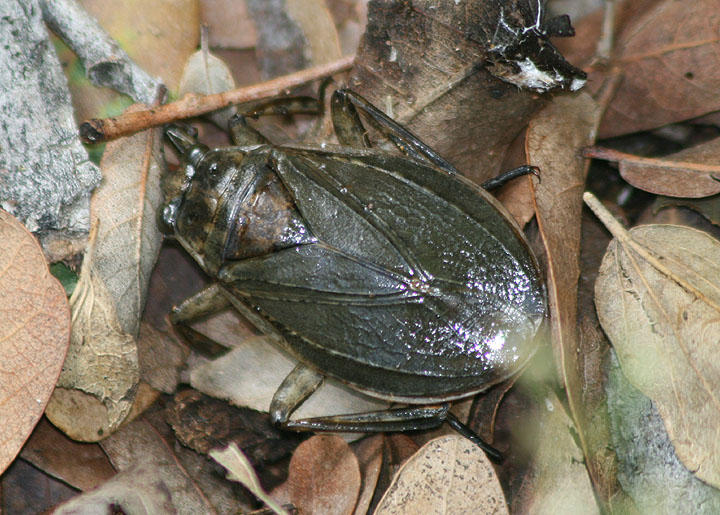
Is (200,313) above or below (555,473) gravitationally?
above

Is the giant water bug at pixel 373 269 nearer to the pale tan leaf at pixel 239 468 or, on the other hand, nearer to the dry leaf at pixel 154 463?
the pale tan leaf at pixel 239 468

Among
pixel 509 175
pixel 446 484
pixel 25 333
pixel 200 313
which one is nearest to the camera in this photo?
pixel 446 484

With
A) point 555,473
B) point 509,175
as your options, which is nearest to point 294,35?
point 509,175

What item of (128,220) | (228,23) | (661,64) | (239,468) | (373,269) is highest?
(228,23)

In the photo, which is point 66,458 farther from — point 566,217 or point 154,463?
point 566,217

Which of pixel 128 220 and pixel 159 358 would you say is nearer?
pixel 128 220

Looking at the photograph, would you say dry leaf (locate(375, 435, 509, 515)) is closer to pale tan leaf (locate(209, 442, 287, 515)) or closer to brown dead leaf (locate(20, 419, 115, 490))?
pale tan leaf (locate(209, 442, 287, 515))

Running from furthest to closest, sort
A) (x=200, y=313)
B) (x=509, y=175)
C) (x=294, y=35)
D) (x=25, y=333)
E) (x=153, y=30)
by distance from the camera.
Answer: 1. (x=294, y=35)
2. (x=153, y=30)
3. (x=200, y=313)
4. (x=509, y=175)
5. (x=25, y=333)

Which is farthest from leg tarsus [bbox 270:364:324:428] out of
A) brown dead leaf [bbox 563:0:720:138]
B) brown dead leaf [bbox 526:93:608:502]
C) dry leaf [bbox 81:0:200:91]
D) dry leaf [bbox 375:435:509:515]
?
brown dead leaf [bbox 563:0:720:138]
